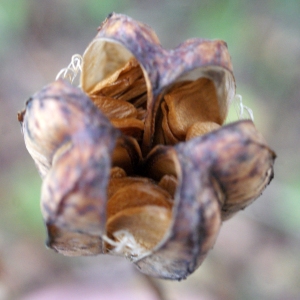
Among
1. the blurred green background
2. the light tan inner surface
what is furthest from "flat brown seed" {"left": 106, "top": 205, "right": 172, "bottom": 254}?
the blurred green background

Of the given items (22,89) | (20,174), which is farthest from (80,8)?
(20,174)

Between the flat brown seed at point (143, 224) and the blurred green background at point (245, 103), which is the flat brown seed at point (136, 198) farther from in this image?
the blurred green background at point (245, 103)

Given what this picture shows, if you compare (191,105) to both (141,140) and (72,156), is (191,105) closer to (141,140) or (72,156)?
(141,140)

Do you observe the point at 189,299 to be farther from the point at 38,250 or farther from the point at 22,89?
the point at 22,89

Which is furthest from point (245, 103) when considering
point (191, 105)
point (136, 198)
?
point (136, 198)

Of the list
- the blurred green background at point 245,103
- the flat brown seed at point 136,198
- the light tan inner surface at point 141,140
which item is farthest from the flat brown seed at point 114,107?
the blurred green background at point 245,103

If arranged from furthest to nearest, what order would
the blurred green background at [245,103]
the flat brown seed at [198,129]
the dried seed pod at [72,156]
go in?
the blurred green background at [245,103], the flat brown seed at [198,129], the dried seed pod at [72,156]

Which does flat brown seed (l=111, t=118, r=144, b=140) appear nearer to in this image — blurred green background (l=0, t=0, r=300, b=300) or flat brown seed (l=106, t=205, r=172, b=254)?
flat brown seed (l=106, t=205, r=172, b=254)
